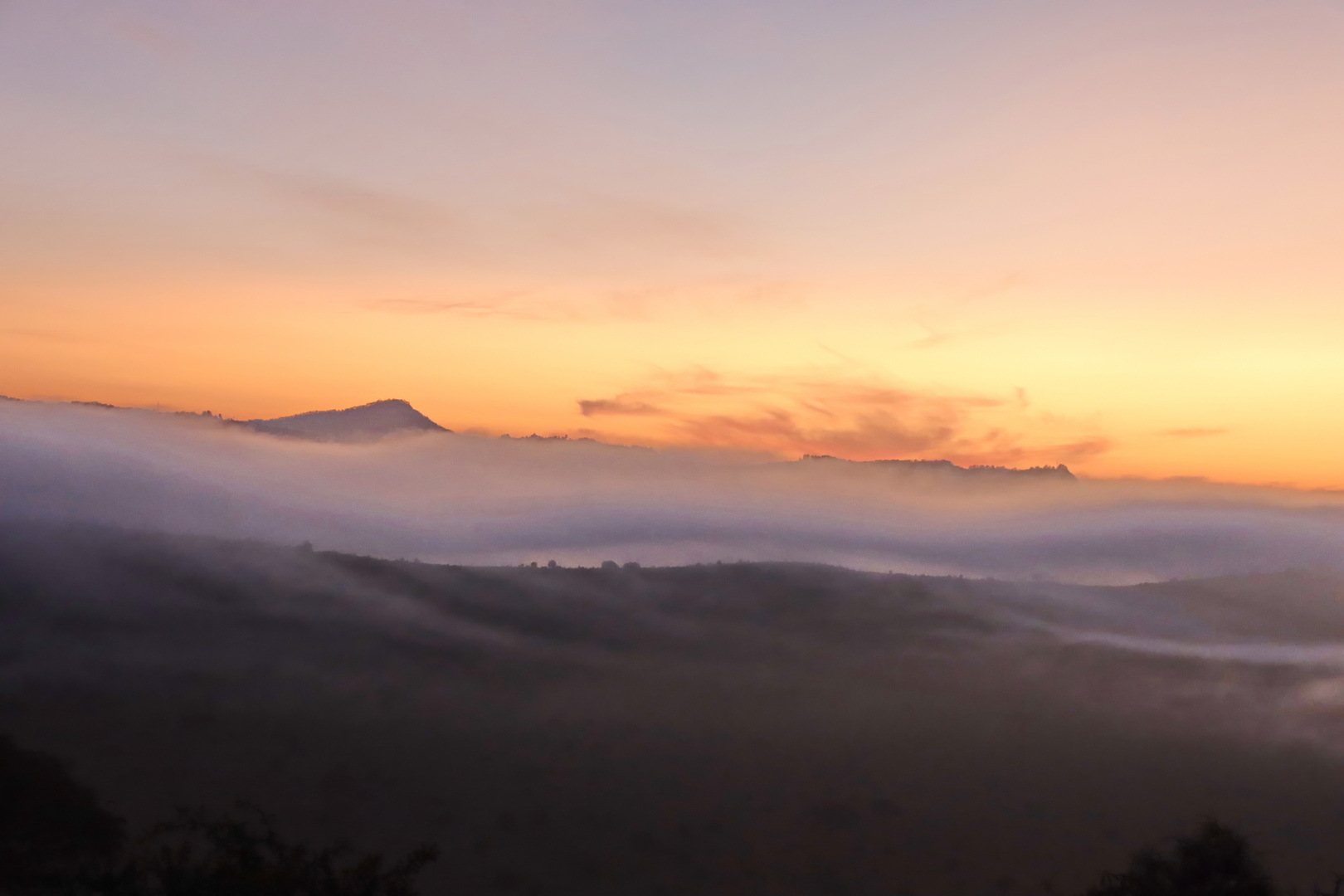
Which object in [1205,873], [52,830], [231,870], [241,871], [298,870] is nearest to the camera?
[231,870]

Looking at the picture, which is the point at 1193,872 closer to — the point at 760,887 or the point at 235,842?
the point at 235,842

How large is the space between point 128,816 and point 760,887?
12801cm

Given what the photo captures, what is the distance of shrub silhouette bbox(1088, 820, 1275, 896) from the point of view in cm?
8162

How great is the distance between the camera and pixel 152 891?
217 feet

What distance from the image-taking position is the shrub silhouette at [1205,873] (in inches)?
3214

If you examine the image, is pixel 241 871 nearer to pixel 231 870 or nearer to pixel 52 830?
pixel 231 870

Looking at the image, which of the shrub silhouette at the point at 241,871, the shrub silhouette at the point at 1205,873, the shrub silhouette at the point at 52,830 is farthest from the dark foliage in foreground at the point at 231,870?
the shrub silhouette at the point at 52,830

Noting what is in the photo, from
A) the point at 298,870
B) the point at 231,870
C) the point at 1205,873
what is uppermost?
the point at 231,870

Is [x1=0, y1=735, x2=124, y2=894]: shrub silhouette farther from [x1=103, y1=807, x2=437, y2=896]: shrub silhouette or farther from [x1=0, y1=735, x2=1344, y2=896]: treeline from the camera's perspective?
[x1=103, y1=807, x2=437, y2=896]: shrub silhouette

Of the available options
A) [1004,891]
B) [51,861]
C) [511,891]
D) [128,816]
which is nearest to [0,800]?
[128,816]

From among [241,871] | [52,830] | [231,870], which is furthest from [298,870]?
[52,830]

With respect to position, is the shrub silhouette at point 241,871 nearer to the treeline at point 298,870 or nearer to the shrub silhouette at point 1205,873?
the treeline at point 298,870

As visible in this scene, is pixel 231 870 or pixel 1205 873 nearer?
pixel 231 870

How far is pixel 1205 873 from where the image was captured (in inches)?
3223
